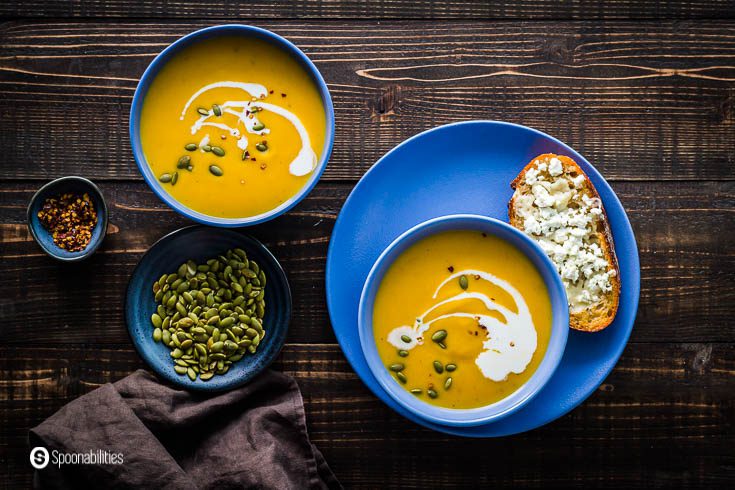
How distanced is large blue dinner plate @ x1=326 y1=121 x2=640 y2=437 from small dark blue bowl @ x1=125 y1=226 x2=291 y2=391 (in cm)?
25

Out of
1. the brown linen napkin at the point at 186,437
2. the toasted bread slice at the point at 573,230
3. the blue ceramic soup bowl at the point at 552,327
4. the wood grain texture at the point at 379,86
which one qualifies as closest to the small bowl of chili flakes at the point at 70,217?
the wood grain texture at the point at 379,86

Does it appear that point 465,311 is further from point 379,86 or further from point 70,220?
point 70,220

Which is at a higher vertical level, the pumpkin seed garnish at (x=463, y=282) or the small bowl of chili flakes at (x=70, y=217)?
the small bowl of chili flakes at (x=70, y=217)

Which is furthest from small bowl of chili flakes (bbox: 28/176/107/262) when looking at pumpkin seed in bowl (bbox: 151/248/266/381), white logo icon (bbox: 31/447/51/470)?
white logo icon (bbox: 31/447/51/470)

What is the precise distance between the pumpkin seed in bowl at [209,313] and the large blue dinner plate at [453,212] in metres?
0.31

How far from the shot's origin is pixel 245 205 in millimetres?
1838

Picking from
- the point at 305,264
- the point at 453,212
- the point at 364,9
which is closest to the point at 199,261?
the point at 305,264

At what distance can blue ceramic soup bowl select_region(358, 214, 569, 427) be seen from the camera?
1702 millimetres

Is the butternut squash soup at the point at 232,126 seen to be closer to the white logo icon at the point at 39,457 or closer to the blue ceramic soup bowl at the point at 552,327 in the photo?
the blue ceramic soup bowl at the point at 552,327

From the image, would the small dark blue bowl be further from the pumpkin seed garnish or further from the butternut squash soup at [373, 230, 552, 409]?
the pumpkin seed garnish

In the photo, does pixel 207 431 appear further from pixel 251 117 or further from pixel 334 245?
pixel 251 117

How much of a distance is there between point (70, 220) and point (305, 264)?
762 millimetres

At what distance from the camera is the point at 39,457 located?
1907 millimetres

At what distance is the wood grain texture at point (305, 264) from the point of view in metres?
2.11
